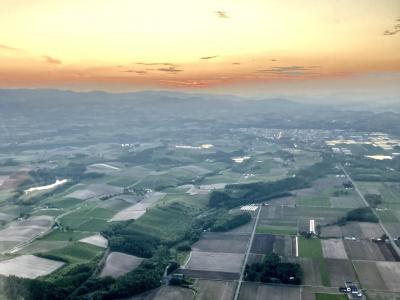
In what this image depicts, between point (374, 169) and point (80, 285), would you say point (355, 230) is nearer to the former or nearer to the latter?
point (80, 285)

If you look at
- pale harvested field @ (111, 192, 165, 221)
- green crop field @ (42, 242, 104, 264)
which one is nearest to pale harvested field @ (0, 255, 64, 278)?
green crop field @ (42, 242, 104, 264)

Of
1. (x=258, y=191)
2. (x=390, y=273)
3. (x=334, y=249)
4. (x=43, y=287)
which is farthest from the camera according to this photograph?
(x=258, y=191)

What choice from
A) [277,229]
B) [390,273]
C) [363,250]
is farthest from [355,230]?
[390,273]

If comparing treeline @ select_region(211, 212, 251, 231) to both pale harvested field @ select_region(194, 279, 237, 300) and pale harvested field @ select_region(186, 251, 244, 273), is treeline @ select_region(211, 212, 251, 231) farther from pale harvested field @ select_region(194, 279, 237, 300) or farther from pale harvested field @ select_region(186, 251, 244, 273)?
pale harvested field @ select_region(194, 279, 237, 300)

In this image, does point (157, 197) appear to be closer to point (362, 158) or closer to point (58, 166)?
point (58, 166)

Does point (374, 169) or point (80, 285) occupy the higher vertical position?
point (374, 169)

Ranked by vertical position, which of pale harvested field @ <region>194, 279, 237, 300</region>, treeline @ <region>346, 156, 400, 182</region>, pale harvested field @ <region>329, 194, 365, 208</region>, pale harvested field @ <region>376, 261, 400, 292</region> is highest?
treeline @ <region>346, 156, 400, 182</region>

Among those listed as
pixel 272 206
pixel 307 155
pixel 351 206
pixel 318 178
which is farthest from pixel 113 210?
pixel 307 155
